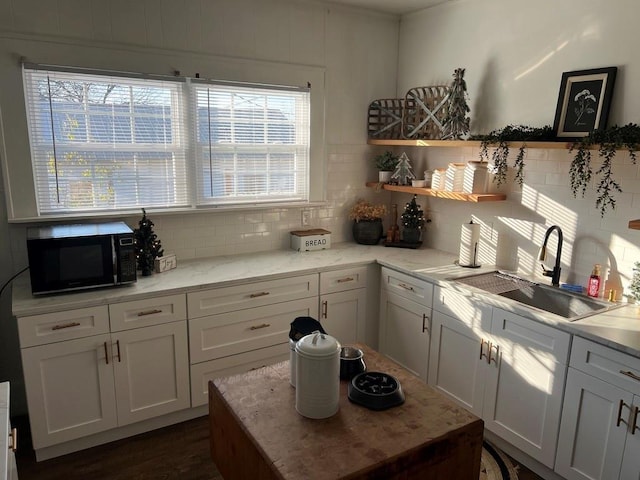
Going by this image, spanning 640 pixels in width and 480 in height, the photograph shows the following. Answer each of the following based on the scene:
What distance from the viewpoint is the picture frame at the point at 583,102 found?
2.59 meters

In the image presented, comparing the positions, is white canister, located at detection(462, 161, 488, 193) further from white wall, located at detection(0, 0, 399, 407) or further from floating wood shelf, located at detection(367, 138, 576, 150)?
white wall, located at detection(0, 0, 399, 407)

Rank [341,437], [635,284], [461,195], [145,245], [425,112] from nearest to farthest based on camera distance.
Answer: [341,437]
[635,284]
[145,245]
[461,195]
[425,112]

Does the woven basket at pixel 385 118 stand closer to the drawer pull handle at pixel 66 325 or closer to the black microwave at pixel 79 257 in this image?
the black microwave at pixel 79 257

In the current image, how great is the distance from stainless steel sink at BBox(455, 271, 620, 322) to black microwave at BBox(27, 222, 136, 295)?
2.03 m

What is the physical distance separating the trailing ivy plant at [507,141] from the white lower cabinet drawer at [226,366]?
6.05 feet

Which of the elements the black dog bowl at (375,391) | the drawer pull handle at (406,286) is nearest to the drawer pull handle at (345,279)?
the drawer pull handle at (406,286)

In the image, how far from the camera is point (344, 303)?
3.47m

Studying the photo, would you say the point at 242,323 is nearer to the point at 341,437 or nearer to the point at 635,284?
the point at 341,437

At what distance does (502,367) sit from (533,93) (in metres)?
1.70

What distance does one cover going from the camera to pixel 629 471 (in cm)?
212

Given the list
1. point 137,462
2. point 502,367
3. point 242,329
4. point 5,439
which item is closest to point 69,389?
point 137,462

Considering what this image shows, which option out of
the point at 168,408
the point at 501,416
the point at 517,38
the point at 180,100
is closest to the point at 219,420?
the point at 168,408

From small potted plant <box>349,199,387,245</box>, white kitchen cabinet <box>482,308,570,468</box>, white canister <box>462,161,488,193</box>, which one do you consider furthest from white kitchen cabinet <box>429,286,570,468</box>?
small potted plant <box>349,199,387,245</box>

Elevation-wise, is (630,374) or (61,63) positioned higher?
(61,63)
